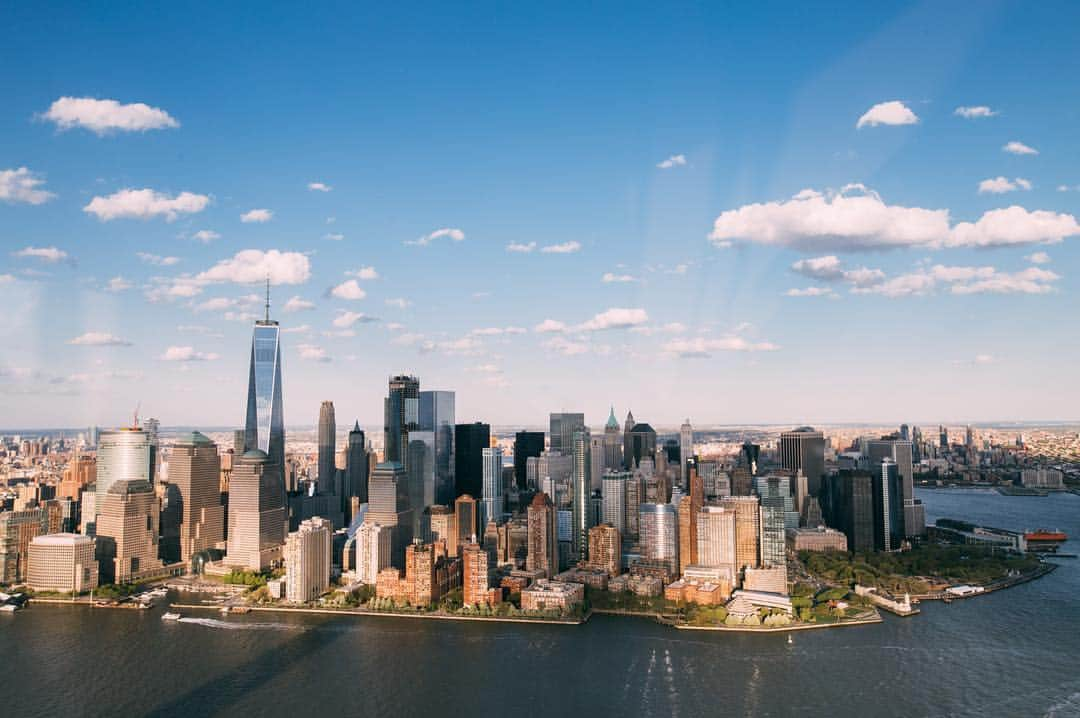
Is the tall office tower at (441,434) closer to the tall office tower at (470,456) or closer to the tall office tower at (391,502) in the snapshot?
the tall office tower at (470,456)

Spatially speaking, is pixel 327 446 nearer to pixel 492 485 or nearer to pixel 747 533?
pixel 492 485

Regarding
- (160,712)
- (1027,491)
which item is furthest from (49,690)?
(1027,491)

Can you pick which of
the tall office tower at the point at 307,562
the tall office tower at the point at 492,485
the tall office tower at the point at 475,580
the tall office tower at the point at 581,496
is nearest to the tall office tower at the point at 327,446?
the tall office tower at the point at 492,485

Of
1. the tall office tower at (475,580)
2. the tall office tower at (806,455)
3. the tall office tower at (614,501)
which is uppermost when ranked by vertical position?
the tall office tower at (806,455)

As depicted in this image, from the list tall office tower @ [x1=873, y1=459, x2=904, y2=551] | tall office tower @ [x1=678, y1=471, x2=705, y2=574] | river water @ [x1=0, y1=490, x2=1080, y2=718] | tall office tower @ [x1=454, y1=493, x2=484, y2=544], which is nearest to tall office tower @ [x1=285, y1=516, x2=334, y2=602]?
river water @ [x1=0, y1=490, x2=1080, y2=718]

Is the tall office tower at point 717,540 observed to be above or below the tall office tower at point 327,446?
below

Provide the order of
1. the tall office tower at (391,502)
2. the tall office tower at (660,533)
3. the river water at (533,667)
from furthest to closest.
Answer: the tall office tower at (391,502), the tall office tower at (660,533), the river water at (533,667)

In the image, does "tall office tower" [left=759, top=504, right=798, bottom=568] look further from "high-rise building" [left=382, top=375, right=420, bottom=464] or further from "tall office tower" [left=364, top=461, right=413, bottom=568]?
"high-rise building" [left=382, top=375, right=420, bottom=464]

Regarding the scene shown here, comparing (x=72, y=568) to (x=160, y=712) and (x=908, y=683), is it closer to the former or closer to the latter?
(x=160, y=712)
